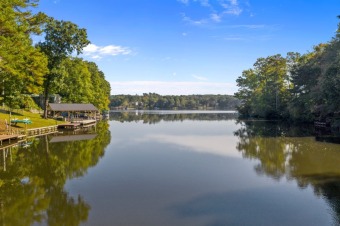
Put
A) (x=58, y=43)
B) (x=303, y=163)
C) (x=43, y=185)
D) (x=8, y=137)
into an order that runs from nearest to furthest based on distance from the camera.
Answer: (x=43, y=185), (x=303, y=163), (x=8, y=137), (x=58, y=43)

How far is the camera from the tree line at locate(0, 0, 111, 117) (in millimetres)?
34969

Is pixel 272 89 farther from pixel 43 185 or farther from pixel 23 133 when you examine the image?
pixel 43 185

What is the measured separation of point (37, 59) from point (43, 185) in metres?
32.6

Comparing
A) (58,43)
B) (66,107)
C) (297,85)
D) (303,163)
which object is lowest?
(303,163)

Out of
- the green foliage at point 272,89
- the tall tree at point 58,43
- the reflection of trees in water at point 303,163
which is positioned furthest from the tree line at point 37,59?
the green foliage at point 272,89

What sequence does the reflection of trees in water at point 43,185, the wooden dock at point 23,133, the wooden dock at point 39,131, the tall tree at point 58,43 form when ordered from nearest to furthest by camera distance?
the reflection of trees in water at point 43,185 → the wooden dock at point 23,133 → the wooden dock at point 39,131 → the tall tree at point 58,43

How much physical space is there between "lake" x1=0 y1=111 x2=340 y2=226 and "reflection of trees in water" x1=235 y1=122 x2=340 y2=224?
5cm

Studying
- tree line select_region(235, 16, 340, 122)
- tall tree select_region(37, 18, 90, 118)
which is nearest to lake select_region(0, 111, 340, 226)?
tree line select_region(235, 16, 340, 122)

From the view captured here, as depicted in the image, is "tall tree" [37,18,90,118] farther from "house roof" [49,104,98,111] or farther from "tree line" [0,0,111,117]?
"house roof" [49,104,98,111]

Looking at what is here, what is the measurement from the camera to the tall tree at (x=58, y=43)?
2216 inches

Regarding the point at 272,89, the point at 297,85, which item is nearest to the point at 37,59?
the point at 297,85

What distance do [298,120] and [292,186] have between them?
5462 centimetres

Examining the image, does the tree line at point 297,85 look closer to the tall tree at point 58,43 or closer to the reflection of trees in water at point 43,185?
the reflection of trees in water at point 43,185

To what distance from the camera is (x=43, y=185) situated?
55.2 feet
